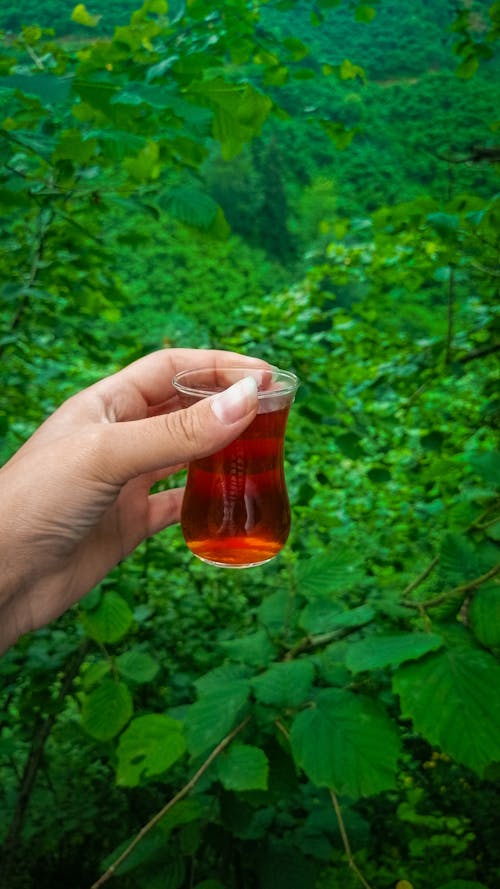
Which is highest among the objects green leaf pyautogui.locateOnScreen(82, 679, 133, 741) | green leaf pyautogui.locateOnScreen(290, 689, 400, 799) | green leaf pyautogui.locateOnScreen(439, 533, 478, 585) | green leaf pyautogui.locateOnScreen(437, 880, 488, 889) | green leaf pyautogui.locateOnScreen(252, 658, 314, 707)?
green leaf pyautogui.locateOnScreen(439, 533, 478, 585)

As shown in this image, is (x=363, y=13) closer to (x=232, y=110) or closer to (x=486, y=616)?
(x=232, y=110)

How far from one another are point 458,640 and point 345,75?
2.49m

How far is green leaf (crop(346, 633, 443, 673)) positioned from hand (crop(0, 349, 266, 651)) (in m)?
0.37

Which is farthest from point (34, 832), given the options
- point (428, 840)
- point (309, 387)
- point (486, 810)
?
point (309, 387)

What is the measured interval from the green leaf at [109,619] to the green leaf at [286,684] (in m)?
0.42

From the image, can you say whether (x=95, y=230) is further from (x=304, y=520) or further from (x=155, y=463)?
(x=155, y=463)

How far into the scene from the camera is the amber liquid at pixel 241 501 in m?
1.14

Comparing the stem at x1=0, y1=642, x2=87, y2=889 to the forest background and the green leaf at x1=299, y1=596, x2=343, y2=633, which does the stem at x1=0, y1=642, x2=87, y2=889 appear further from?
the green leaf at x1=299, y1=596, x2=343, y2=633

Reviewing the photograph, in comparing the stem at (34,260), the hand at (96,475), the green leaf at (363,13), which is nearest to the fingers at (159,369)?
the hand at (96,475)

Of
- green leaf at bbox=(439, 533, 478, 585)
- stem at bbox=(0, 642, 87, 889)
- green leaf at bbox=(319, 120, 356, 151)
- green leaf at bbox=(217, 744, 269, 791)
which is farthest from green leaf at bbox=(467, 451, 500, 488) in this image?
green leaf at bbox=(319, 120, 356, 151)

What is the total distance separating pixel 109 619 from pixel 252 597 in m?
1.72

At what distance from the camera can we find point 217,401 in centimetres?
96

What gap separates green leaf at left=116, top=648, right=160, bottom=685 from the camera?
5.27 feet

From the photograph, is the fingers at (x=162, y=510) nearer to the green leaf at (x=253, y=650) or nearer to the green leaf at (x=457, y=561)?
the green leaf at (x=253, y=650)
